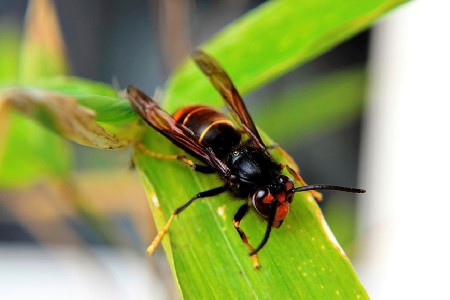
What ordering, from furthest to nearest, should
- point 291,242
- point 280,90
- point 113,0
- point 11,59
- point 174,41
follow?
point 113,0 < point 280,90 < point 11,59 < point 174,41 < point 291,242

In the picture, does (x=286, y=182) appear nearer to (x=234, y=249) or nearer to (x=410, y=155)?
(x=234, y=249)

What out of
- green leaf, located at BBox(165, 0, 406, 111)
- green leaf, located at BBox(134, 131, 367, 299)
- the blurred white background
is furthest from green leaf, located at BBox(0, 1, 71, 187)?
the blurred white background

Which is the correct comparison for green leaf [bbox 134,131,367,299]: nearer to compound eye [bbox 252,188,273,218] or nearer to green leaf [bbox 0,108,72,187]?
compound eye [bbox 252,188,273,218]

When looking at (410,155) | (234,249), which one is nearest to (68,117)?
(234,249)

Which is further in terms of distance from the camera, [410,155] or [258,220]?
[410,155]

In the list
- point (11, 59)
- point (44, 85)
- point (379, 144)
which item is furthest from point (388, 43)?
point (44, 85)

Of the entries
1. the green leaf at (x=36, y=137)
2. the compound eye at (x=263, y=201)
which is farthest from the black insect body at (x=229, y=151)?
the green leaf at (x=36, y=137)

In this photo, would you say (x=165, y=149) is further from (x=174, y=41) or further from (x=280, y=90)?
(x=280, y=90)
